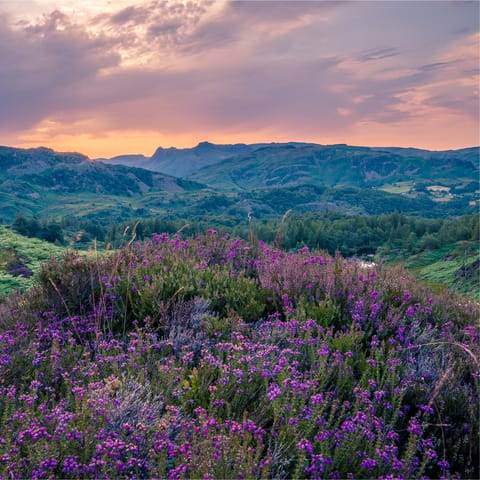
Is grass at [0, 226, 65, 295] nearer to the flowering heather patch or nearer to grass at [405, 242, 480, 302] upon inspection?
the flowering heather patch

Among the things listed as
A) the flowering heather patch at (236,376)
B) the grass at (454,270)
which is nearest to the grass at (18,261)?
the flowering heather patch at (236,376)

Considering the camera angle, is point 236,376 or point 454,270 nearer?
point 236,376

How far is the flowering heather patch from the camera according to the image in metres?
2.15

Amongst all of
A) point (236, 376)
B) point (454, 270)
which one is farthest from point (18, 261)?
point (454, 270)

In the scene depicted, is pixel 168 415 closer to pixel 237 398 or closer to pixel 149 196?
pixel 237 398

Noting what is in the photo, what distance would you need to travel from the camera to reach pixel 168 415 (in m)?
2.41

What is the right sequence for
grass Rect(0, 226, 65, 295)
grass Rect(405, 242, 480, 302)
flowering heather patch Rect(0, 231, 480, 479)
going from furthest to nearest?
grass Rect(405, 242, 480, 302)
grass Rect(0, 226, 65, 295)
flowering heather patch Rect(0, 231, 480, 479)

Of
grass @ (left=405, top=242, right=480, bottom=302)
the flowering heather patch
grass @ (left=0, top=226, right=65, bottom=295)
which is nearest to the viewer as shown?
the flowering heather patch

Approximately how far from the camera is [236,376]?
2.77 meters

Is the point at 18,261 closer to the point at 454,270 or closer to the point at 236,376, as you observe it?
the point at 236,376

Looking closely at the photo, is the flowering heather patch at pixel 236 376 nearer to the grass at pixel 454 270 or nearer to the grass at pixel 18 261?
the grass at pixel 454 270

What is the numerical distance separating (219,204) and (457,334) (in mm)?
168300

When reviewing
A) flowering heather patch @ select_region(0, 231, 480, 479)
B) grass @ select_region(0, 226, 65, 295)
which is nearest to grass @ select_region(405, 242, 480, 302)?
flowering heather patch @ select_region(0, 231, 480, 479)

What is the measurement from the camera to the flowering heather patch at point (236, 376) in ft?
7.04
